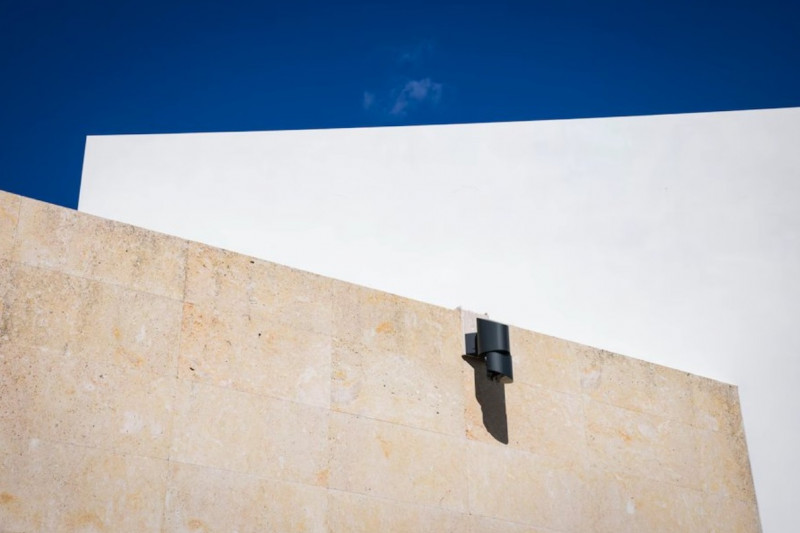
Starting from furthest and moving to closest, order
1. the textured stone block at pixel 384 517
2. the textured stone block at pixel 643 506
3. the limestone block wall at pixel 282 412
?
the textured stone block at pixel 643 506, the textured stone block at pixel 384 517, the limestone block wall at pixel 282 412

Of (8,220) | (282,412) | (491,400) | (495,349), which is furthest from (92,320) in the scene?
(491,400)

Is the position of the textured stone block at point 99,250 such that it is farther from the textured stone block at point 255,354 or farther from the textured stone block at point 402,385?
the textured stone block at point 402,385

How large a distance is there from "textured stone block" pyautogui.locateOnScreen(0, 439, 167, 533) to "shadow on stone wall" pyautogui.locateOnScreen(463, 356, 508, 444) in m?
2.65

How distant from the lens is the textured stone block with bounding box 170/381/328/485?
6.31 metres

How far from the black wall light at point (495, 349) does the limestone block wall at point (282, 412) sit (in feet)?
0.71

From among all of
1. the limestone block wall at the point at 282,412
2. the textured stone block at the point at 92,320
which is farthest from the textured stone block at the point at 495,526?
the textured stone block at the point at 92,320

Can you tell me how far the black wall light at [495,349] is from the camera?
7.57 metres

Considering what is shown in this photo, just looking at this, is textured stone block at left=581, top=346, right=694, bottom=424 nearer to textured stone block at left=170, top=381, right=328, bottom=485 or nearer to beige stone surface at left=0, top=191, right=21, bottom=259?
textured stone block at left=170, top=381, right=328, bottom=485

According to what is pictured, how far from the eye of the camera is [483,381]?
7.81 meters

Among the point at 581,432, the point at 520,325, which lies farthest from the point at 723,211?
the point at 581,432

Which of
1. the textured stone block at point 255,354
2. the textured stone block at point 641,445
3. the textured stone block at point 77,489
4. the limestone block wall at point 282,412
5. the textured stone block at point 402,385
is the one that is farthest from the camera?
the textured stone block at point 641,445

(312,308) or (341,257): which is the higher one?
(341,257)

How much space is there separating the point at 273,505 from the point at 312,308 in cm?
149

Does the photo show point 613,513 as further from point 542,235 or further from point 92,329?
point 92,329
